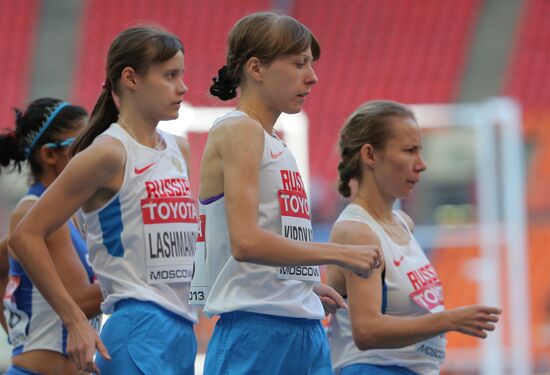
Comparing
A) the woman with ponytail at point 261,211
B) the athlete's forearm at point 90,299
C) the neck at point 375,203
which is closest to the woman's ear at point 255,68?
the woman with ponytail at point 261,211

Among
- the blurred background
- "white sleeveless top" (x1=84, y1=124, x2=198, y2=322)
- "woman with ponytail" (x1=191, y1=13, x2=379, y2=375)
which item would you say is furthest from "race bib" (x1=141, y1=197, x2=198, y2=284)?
the blurred background

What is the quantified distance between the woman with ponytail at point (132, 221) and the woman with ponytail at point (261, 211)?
17 cm

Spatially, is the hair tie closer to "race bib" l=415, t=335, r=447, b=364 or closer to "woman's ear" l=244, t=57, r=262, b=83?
"woman's ear" l=244, t=57, r=262, b=83

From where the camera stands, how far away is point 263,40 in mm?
2381

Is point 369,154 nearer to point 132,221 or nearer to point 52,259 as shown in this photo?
point 132,221

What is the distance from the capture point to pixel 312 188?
7.68 metres

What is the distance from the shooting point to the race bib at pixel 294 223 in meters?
2.35

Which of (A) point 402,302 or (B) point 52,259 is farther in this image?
(B) point 52,259

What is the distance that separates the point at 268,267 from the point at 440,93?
8.37 metres

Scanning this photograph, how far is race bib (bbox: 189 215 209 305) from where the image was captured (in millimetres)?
2471

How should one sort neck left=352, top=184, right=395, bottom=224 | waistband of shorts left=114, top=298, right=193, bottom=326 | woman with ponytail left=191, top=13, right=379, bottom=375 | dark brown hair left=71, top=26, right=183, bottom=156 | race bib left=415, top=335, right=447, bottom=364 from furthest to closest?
neck left=352, top=184, right=395, bottom=224, race bib left=415, top=335, right=447, bottom=364, dark brown hair left=71, top=26, right=183, bottom=156, waistband of shorts left=114, top=298, right=193, bottom=326, woman with ponytail left=191, top=13, right=379, bottom=375

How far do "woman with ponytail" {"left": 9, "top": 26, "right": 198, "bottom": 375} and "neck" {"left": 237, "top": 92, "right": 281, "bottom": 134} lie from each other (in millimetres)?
325

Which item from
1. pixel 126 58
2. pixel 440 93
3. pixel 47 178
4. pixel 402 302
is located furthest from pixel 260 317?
pixel 440 93

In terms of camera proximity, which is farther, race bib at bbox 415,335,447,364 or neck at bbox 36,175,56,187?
neck at bbox 36,175,56,187
